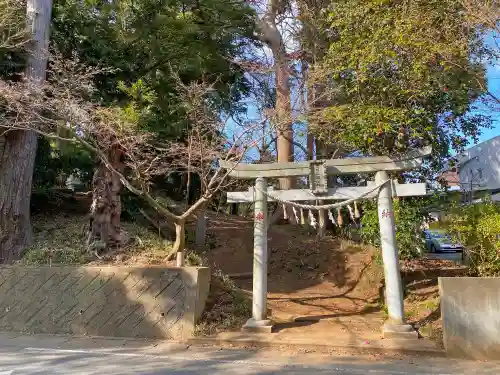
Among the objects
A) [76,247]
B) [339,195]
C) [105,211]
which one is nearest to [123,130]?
[105,211]

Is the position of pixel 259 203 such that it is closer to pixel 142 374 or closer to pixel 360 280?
pixel 142 374

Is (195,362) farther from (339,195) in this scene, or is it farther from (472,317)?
(472,317)

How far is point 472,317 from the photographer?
22.3 feet

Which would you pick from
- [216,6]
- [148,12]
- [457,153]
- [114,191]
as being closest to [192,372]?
[114,191]

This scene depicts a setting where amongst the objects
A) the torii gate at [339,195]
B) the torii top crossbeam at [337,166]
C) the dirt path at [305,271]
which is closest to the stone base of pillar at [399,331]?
the torii gate at [339,195]

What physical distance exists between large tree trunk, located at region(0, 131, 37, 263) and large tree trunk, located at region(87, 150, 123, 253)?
1676mm

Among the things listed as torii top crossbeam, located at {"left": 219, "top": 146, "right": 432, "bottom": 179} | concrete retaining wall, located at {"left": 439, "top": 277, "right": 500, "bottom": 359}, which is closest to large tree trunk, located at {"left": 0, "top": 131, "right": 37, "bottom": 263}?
torii top crossbeam, located at {"left": 219, "top": 146, "right": 432, "bottom": 179}

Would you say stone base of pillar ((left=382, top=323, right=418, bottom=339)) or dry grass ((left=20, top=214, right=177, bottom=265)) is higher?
dry grass ((left=20, top=214, right=177, bottom=265))

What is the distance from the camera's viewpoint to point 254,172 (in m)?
8.89

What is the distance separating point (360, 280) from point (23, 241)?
30.1ft

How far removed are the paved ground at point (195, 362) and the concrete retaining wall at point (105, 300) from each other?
69 cm

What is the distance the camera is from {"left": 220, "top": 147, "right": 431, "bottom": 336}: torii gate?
7.79m

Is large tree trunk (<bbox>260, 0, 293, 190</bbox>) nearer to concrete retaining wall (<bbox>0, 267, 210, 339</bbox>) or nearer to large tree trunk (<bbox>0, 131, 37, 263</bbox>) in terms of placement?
concrete retaining wall (<bbox>0, 267, 210, 339</bbox>)

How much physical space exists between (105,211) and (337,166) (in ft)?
19.9
